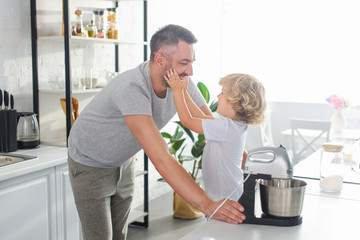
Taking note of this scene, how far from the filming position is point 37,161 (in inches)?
93.5

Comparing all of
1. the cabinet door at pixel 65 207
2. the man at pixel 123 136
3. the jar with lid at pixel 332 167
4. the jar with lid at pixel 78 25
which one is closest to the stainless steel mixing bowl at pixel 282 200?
the man at pixel 123 136

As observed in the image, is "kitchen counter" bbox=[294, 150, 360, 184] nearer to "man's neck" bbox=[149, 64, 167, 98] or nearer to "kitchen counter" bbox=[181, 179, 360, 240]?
"kitchen counter" bbox=[181, 179, 360, 240]

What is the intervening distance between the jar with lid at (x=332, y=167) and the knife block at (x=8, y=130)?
71.2 inches

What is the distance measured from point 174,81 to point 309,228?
2.76ft

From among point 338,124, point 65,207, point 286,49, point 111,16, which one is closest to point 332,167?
point 65,207

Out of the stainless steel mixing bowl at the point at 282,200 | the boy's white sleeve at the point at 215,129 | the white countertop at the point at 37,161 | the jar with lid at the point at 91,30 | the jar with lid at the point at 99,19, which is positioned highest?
the jar with lid at the point at 99,19

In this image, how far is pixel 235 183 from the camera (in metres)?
2.08

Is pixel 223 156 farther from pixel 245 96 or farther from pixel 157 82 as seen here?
pixel 157 82

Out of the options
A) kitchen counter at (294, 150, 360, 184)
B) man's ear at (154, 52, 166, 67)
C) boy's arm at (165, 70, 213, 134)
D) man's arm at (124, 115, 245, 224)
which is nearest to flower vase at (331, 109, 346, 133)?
kitchen counter at (294, 150, 360, 184)

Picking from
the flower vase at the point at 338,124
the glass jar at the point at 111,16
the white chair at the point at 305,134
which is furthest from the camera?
the white chair at the point at 305,134

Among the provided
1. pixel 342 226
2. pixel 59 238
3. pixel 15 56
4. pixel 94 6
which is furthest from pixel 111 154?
pixel 94 6

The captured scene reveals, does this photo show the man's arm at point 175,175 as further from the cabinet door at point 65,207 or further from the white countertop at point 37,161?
the cabinet door at point 65,207

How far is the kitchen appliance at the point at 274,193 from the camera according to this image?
55.8 inches

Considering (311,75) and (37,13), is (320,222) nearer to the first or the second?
(37,13)
